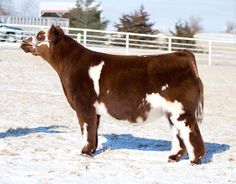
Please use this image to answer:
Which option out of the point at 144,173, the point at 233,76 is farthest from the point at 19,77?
the point at 144,173

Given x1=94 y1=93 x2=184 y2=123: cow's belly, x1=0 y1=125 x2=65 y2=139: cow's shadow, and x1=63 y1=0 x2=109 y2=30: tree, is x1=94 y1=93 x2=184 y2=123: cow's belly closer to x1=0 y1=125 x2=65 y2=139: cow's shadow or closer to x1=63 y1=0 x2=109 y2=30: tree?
x1=0 y1=125 x2=65 y2=139: cow's shadow

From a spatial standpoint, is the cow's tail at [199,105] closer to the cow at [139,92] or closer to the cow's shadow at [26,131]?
the cow at [139,92]

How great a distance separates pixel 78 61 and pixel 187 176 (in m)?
2.32

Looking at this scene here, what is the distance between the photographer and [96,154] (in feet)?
25.4

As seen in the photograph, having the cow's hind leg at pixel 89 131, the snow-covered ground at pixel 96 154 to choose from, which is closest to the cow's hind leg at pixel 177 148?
the snow-covered ground at pixel 96 154

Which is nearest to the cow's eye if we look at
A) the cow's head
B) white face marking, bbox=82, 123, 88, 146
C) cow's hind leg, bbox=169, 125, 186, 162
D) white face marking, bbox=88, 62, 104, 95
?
the cow's head

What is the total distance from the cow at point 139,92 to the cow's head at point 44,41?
0.34 meters

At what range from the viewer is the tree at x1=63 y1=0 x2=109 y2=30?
1875 inches

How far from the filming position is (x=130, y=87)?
7.33m

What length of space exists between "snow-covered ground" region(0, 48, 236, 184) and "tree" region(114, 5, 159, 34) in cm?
3338

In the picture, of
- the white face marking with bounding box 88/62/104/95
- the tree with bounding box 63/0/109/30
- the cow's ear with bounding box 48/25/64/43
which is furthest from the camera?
the tree with bounding box 63/0/109/30

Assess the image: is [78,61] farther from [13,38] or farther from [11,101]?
[13,38]

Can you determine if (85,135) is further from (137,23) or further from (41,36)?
Result: (137,23)

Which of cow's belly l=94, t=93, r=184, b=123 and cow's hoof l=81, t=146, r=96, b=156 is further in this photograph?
cow's hoof l=81, t=146, r=96, b=156
